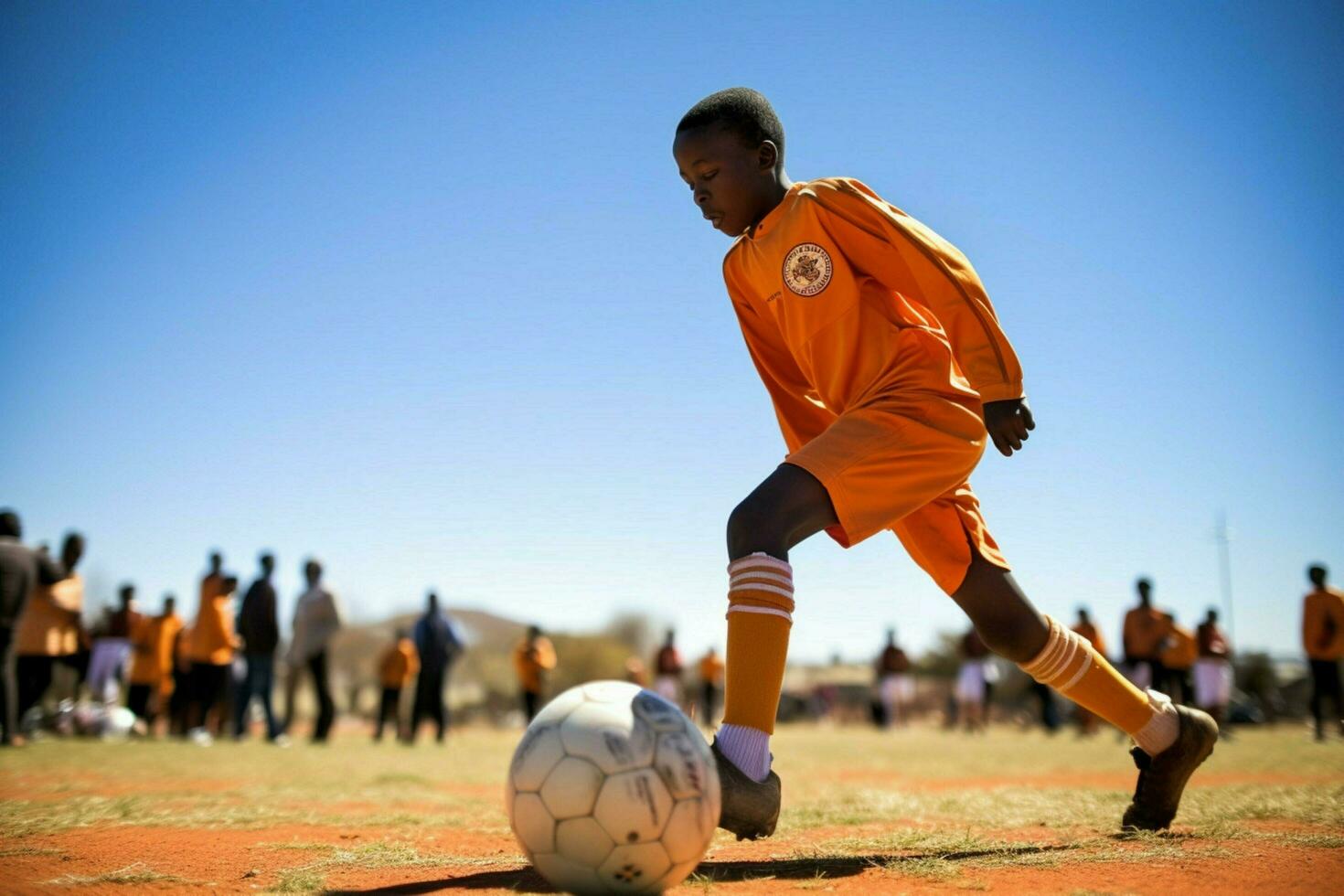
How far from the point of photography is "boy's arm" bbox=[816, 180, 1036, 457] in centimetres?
320

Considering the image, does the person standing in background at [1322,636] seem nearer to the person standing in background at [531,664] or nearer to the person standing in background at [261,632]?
the person standing in background at [531,664]

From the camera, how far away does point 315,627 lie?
41.2 feet

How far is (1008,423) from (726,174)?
131 cm

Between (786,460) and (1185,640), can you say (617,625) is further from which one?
(786,460)

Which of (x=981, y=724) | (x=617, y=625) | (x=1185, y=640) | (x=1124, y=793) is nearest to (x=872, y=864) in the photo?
(x=1124, y=793)

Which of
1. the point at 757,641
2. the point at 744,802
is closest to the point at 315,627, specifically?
the point at 757,641

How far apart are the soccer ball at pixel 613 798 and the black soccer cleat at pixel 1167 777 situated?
225 centimetres

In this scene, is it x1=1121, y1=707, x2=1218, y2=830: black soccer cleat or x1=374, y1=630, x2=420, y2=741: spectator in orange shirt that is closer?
x1=1121, y1=707, x2=1218, y2=830: black soccer cleat

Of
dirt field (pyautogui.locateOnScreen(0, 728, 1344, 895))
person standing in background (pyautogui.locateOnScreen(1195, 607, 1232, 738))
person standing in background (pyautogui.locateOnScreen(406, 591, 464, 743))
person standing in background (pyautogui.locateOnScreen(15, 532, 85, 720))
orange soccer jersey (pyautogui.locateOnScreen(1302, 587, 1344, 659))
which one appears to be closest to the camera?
dirt field (pyautogui.locateOnScreen(0, 728, 1344, 895))

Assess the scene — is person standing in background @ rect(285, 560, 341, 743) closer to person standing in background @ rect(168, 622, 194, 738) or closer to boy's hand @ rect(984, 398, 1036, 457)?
person standing in background @ rect(168, 622, 194, 738)

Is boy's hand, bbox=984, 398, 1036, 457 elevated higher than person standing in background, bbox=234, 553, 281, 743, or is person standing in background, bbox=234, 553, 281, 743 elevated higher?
boy's hand, bbox=984, 398, 1036, 457

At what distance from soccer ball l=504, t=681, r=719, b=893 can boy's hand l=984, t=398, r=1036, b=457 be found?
56.4 inches

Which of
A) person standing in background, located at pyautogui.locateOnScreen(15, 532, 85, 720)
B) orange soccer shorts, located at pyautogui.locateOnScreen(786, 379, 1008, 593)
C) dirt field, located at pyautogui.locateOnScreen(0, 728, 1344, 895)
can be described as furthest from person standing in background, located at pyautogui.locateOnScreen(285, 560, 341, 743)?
orange soccer shorts, located at pyautogui.locateOnScreen(786, 379, 1008, 593)

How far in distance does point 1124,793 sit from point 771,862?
3521 mm
